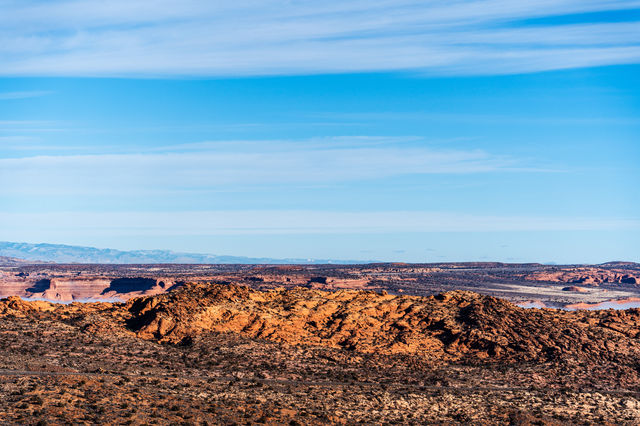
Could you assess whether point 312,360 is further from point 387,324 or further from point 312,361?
point 387,324

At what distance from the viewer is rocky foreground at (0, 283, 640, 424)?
29062 mm

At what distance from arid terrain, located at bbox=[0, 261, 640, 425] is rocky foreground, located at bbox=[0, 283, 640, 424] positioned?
0.10 meters

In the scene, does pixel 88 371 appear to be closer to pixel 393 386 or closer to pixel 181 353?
pixel 181 353

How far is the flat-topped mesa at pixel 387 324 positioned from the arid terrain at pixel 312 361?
0.36 feet

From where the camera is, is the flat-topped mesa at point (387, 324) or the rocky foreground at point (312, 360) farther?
the flat-topped mesa at point (387, 324)

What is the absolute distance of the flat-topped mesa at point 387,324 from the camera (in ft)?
140

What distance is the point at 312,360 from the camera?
131 feet

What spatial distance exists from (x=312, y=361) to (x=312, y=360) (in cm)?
19

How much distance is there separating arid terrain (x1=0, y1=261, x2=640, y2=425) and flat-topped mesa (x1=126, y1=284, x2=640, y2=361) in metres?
0.11

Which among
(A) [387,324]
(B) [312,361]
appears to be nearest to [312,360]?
(B) [312,361]

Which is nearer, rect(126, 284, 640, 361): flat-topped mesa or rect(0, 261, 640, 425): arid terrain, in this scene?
rect(0, 261, 640, 425): arid terrain

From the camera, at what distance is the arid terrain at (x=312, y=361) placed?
2900cm

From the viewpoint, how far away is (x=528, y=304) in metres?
107

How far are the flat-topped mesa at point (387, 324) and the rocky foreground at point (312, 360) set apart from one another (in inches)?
4.5
